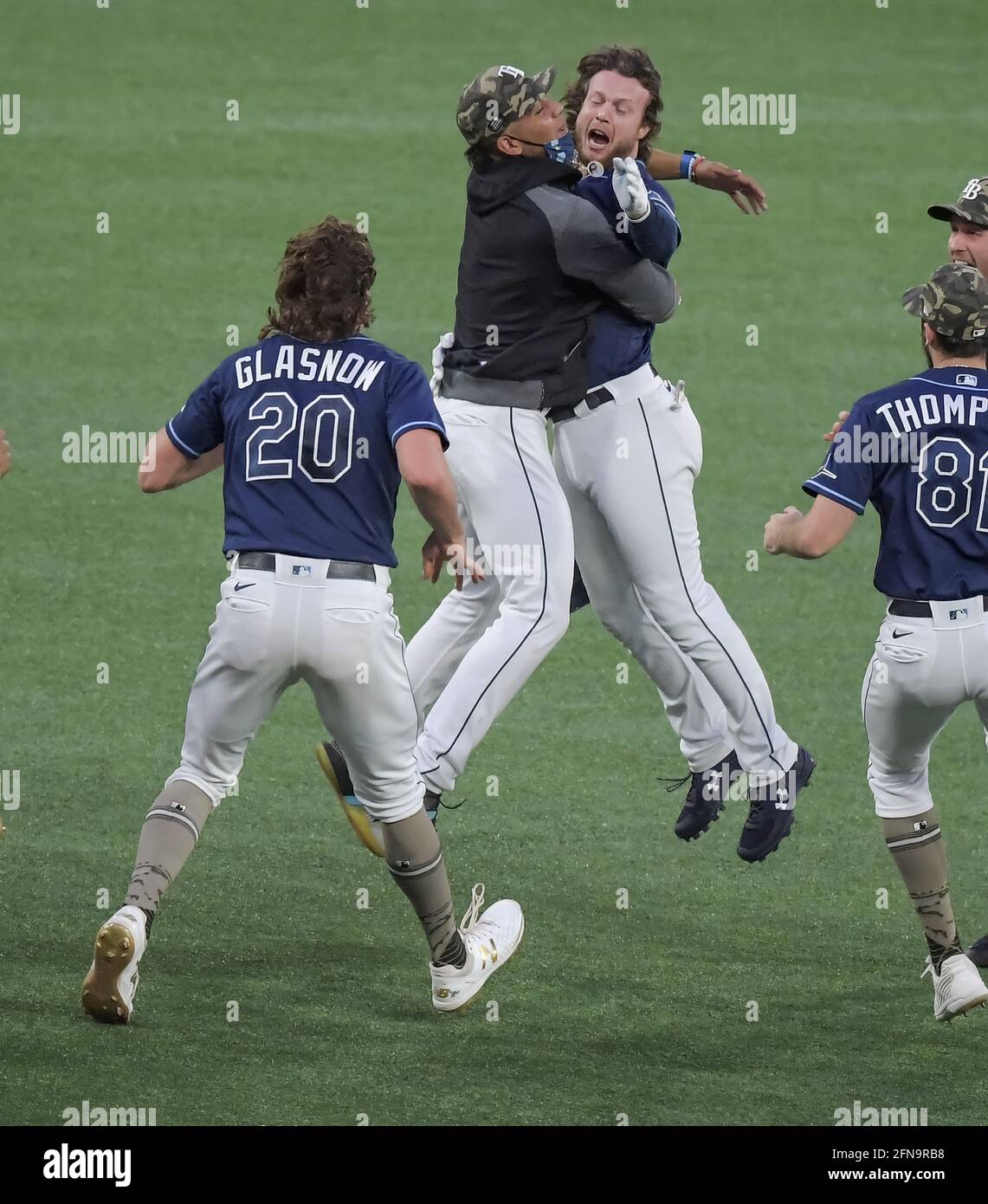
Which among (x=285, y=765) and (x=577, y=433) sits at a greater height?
(x=577, y=433)

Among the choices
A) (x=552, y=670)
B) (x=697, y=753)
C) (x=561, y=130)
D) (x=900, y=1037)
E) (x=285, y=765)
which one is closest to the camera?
(x=900, y=1037)

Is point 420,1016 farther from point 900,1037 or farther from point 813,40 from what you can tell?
point 813,40

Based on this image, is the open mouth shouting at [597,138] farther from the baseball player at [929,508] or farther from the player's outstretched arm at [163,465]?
the player's outstretched arm at [163,465]

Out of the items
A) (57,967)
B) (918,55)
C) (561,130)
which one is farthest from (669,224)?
(918,55)

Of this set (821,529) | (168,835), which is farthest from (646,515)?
(168,835)

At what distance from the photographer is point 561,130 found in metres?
5.83

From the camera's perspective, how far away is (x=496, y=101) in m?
5.66

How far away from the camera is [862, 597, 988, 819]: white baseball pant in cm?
518

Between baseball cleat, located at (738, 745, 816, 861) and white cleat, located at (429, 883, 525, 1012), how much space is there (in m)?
0.81

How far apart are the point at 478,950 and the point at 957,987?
1.31 meters

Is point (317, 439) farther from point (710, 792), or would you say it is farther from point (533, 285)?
point (710, 792)

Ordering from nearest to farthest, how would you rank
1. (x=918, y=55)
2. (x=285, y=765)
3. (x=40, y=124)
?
1. (x=285, y=765)
2. (x=40, y=124)
3. (x=918, y=55)

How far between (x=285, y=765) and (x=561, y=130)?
275 centimetres

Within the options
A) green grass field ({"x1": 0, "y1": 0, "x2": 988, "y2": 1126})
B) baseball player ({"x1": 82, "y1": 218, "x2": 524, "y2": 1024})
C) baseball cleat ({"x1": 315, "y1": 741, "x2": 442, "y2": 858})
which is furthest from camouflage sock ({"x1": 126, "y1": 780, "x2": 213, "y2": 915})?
baseball cleat ({"x1": 315, "y1": 741, "x2": 442, "y2": 858})
